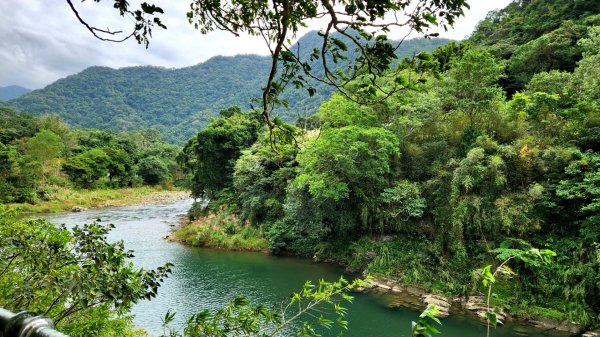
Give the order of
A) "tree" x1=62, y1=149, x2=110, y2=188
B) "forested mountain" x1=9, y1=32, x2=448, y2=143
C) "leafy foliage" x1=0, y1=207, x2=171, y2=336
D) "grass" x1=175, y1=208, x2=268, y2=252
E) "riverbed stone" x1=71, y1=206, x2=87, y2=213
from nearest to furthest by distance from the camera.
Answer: "leafy foliage" x1=0, y1=207, x2=171, y2=336, "grass" x1=175, y1=208, x2=268, y2=252, "riverbed stone" x1=71, y1=206, x2=87, y2=213, "tree" x1=62, y1=149, x2=110, y2=188, "forested mountain" x1=9, y1=32, x2=448, y2=143

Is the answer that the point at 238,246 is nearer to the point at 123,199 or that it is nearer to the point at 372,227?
the point at 372,227

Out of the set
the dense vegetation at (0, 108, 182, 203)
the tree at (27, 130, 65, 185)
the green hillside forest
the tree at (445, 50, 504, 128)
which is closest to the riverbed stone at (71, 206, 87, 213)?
the dense vegetation at (0, 108, 182, 203)

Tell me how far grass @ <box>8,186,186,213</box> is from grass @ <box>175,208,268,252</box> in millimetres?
12771

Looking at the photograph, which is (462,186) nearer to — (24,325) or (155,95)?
(24,325)

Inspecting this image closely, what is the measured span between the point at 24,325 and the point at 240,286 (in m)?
13.2

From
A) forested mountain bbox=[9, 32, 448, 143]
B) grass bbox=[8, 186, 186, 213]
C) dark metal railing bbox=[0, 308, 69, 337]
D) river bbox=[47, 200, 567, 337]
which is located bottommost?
river bbox=[47, 200, 567, 337]

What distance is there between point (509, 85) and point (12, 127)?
159 feet

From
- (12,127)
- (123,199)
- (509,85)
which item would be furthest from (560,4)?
(12,127)

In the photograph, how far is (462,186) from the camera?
12344 mm

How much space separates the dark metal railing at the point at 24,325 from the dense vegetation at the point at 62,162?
3166 cm

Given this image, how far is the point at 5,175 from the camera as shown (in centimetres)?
2806

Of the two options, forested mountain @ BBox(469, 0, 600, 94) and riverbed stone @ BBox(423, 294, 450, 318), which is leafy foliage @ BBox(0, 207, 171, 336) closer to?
riverbed stone @ BBox(423, 294, 450, 318)

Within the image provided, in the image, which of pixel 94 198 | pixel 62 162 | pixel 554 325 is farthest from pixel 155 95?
pixel 554 325

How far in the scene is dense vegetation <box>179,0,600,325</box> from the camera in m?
10.4
